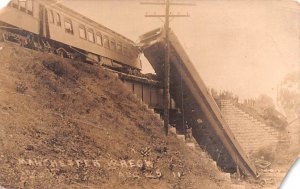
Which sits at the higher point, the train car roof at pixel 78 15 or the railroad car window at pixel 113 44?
the train car roof at pixel 78 15

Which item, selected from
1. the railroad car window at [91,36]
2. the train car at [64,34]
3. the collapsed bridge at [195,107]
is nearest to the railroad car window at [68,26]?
the train car at [64,34]

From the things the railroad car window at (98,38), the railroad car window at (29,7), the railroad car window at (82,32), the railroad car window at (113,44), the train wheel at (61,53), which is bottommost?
the train wheel at (61,53)

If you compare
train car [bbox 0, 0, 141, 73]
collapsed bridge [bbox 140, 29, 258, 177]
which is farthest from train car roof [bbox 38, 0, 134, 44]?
collapsed bridge [bbox 140, 29, 258, 177]

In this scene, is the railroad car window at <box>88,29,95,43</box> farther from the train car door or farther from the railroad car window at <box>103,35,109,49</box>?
the train car door

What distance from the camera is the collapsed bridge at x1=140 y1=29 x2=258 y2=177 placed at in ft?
8.68

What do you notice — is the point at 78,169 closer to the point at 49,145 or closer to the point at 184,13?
the point at 49,145

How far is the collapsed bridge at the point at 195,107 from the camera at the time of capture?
265 cm

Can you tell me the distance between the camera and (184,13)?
103 inches

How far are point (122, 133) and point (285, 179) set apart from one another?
3.64 feet

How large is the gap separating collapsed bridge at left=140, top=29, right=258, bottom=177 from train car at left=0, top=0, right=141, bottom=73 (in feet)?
0.45

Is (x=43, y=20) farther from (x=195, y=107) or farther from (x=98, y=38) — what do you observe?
(x=195, y=107)

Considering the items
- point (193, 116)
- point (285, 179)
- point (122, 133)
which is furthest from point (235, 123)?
point (122, 133)

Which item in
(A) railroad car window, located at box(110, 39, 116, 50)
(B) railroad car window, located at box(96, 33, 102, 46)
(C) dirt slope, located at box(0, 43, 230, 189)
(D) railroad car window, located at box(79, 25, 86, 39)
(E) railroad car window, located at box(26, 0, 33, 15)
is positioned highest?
(E) railroad car window, located at box(26, 0, 33, 15)

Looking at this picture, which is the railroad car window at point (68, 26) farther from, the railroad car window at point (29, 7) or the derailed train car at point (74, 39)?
the railroad car window at point (29, 7)
